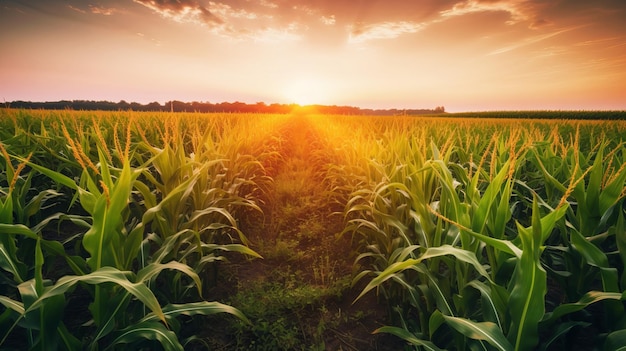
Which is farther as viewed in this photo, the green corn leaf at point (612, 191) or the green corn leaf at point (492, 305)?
the green corn leaf at point (612, 191)

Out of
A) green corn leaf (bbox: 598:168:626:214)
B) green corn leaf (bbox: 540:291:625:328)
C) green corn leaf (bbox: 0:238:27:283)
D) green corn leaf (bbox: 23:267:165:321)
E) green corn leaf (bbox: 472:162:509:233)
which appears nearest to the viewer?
green corn leaf (bbox: 23:267:165:321)

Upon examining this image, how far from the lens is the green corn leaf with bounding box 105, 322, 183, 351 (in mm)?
1425

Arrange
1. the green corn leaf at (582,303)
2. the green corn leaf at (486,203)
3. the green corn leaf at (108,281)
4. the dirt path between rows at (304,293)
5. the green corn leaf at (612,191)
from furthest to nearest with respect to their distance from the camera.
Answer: the dirt path between rows at (304,293) < the green corn leaf at (612,191) < the green corn leaf at (486,203) < the green corn leaf at (582,303) < the green corn leaf at (108,281)

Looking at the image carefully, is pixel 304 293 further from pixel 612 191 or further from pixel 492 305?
pixel 612 191

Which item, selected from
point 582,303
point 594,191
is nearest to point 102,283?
point 582,303

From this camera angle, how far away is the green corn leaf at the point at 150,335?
142 cm

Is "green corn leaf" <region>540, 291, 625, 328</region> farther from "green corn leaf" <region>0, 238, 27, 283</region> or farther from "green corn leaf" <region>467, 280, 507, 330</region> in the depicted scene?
"green corn leaf" <region>0, 238, 27, 283</region>

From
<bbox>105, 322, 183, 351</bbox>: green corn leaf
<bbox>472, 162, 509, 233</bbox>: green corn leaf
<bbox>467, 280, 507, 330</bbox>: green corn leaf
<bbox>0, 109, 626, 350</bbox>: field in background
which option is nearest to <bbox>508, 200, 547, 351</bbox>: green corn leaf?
<bbox>0, 109, 626, 350</bbox>: field in background

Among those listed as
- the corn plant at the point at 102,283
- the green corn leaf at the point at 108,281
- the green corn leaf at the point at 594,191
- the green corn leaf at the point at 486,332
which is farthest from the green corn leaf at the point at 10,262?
the green corn leaf at the point at 594,191

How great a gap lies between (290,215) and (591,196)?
3.92 metres

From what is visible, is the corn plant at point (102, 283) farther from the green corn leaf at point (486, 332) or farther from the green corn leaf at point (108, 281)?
the green corn leaf at point (486, 332)

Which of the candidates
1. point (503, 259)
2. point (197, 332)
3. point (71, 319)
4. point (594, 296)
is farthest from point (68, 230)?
point (594, 296)

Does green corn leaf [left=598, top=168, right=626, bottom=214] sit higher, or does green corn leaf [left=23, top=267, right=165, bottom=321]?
green corn leaf [left=598, top=168, right=626, bottom=214]

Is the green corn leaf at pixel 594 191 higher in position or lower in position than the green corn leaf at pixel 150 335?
higher
